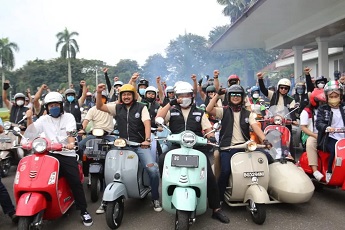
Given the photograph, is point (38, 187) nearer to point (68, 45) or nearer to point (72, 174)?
point (72, 174)

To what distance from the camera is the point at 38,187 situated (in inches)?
146

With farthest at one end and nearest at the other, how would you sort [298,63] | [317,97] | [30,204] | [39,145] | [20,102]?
[298,63]
[20,102]
[317,97]
[39,145]
[30,204]

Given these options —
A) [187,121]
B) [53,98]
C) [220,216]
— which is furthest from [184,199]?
[53,98]

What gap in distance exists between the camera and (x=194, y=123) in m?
4.64

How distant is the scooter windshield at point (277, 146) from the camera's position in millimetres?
5188

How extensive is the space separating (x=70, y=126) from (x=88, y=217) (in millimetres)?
1231

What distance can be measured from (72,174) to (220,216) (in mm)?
1996

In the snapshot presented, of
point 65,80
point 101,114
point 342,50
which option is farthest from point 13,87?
point 101,114

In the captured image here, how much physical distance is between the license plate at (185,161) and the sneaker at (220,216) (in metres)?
0.91

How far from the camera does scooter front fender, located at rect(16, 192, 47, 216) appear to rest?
139 inches

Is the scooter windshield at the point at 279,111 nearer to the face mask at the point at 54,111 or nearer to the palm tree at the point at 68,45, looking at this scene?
the face mask at the point at 54,111

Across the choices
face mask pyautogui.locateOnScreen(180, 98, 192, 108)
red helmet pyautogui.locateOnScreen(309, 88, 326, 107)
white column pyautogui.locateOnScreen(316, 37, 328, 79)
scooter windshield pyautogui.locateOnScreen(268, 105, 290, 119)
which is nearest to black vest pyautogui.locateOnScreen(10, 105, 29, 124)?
face mask pyautogui.locateOnScreen(180, 98, 192, 108)

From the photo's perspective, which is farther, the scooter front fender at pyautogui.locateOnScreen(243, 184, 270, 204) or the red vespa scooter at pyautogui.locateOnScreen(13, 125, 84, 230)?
the scooter front fender at pyautogui.locateOnScreen(243, 184, 270, 204)

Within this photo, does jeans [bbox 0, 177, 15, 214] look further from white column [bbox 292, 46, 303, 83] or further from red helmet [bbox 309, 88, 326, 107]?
white column [bbox 292, 46, 303, 83]
